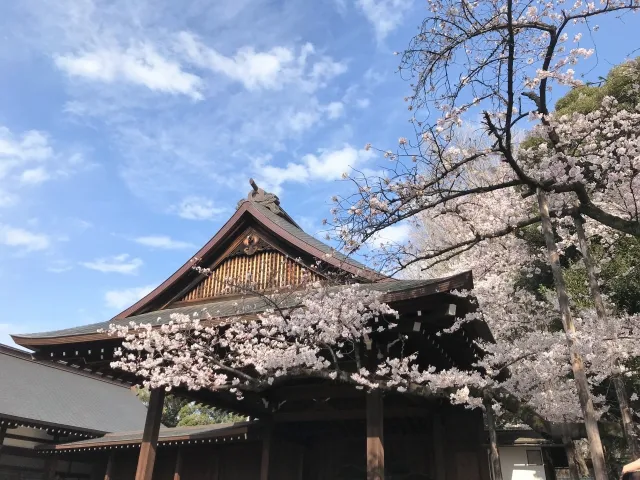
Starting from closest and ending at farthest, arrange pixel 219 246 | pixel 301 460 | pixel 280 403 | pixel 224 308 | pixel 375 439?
1. pixel 375 439
2. pixel 224 308
3. pixel 280 403
4. pixel 301 460
5. pixel 219 246

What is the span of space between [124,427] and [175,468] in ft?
22.2

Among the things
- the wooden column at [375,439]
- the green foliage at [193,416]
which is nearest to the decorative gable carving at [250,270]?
the wooden column at [375,439]

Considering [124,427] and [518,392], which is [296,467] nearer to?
[518,392]

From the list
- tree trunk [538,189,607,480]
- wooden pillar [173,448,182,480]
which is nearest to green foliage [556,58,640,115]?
tree trunk [538,189,607,480]

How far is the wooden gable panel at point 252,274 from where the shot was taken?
30.8ft

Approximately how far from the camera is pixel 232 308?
27.5 feet

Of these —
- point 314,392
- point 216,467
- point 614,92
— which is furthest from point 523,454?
point 614,92

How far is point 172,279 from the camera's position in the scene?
10117mm

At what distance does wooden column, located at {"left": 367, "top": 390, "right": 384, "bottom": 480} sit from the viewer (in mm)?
6098

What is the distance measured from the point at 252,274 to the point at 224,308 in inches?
51.8

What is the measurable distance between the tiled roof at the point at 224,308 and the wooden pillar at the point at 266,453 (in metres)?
2.76

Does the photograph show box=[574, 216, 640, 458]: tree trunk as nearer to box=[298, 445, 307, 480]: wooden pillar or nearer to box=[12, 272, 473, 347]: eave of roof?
box=[12, 272, 473, 347]: eave of roof

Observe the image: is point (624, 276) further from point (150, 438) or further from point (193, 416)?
point (193, 416)

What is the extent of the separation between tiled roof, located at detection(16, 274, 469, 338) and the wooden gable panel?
0.32m
